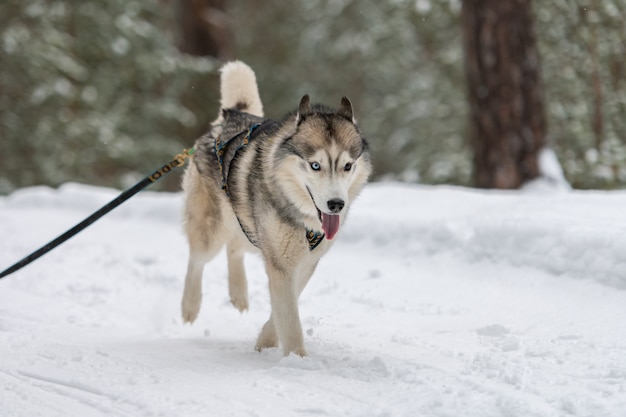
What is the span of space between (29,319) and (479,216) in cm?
402

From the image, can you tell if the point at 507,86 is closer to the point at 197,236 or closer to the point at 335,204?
the point at 197,236

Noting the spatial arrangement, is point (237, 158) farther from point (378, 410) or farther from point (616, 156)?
point (616, 156)

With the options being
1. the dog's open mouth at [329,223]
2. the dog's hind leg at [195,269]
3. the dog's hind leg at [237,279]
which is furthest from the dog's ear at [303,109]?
the dog's hind leg at [237,279]

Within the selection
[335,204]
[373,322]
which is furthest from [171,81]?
[335,204]

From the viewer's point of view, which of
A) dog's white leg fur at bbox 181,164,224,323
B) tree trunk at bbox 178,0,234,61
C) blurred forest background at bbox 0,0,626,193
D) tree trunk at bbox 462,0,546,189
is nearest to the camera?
dog's white leg fur at bbox 181,164,224,323

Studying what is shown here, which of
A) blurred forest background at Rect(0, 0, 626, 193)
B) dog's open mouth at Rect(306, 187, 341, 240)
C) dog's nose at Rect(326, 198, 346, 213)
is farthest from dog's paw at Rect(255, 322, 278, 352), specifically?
blurred forest background at Rect(0, 0, 626, 193)

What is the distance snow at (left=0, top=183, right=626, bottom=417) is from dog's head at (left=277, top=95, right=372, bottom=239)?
2.83 ft

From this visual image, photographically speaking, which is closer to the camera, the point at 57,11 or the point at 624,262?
the point at 624,262

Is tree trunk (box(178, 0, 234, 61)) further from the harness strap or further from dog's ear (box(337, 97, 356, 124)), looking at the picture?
dog's ear (box(337, 97, 356, 124))

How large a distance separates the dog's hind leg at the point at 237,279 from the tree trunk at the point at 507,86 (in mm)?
4759

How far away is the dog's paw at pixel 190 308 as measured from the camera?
17.8 feet

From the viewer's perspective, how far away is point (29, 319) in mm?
5336

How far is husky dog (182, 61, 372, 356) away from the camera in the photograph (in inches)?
158

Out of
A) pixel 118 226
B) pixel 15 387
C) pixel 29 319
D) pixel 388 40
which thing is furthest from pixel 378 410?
pixel 388 40
